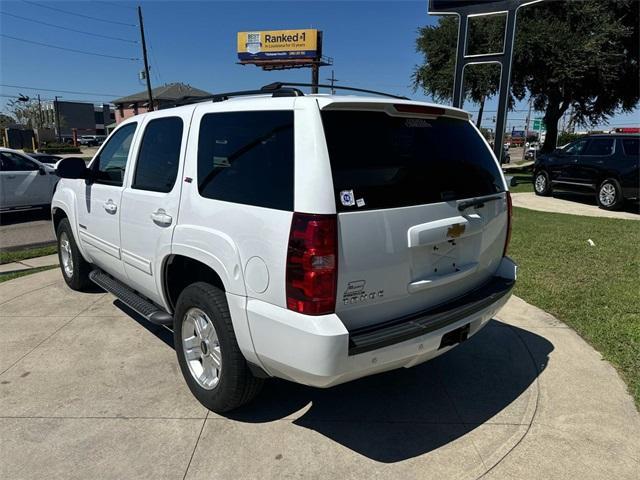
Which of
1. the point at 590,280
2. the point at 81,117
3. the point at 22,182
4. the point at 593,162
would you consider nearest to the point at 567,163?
the point at 593,162

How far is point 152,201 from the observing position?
331 cm

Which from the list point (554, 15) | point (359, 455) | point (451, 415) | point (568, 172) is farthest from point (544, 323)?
point (554, 15)

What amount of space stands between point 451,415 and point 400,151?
5.67 feet

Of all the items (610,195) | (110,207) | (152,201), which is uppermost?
(152,201)

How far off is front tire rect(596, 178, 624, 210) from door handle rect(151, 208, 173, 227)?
11846mm

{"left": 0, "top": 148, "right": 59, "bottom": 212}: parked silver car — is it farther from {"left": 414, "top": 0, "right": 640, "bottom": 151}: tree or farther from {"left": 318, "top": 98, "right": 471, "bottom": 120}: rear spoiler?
{"left": 414, "top": 0, "right": 640, "bottom": 151}: tree

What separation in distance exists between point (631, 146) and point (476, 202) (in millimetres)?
11082

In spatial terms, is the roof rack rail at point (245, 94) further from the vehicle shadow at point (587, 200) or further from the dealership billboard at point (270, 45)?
the dealership billboard at point (270, 45)

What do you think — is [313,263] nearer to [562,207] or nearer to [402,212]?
[402,212]

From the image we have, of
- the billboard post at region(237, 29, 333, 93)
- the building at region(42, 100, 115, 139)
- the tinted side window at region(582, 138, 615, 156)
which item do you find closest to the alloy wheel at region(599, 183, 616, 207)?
the tinted side window at region(582, 138, 615, 156)

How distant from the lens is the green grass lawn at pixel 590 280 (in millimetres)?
4082

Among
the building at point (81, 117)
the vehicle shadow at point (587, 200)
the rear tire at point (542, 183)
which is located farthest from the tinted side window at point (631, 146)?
the building at point (81, 117)

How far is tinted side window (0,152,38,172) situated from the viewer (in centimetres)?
1052

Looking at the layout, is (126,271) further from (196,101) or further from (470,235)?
(470,235)
